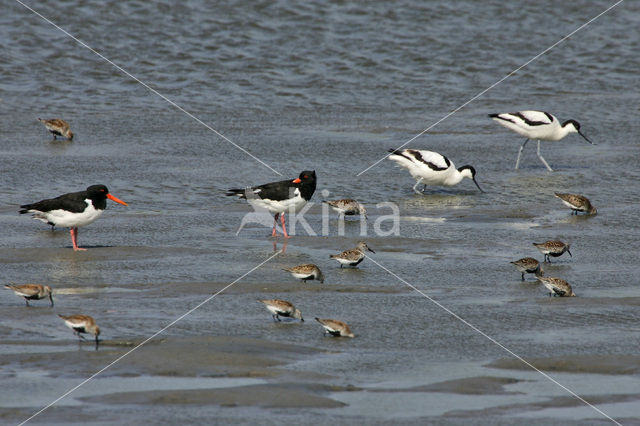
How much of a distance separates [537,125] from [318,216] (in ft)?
19.8

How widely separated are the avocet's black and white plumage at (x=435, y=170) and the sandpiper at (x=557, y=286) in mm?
5879

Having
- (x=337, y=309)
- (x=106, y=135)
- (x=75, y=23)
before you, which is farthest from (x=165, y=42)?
(x=337, y=309)

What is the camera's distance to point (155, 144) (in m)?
18.0

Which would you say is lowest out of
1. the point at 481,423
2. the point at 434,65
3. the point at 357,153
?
the point at 481,423

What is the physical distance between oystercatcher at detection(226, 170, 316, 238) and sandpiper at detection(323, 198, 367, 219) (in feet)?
1.41

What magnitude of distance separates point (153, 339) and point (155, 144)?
10.1 metres

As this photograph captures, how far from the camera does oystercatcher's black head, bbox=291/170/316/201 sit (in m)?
13.2

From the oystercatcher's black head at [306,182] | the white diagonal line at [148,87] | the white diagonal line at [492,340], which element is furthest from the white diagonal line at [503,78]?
the white diagonal line at [492,340]

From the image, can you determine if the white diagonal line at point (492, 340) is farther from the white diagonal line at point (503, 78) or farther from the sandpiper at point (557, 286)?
the white diagonal line at point (503, 78)

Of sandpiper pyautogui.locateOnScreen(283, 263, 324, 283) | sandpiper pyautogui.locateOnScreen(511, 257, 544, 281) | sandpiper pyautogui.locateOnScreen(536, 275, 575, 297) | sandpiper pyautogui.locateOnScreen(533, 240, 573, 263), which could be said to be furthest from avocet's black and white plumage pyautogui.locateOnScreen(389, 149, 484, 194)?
sandpiper pyautogui.locateOnScreen(536, 275, 575, 297)

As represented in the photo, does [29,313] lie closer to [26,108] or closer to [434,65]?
[26,108]

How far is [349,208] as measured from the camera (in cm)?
1334

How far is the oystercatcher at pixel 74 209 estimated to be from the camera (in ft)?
38.5

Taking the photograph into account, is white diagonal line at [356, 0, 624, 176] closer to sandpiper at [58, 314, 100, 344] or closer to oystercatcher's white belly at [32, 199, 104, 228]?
oystercatcher's white belly at [32, 199, 104, 228]
